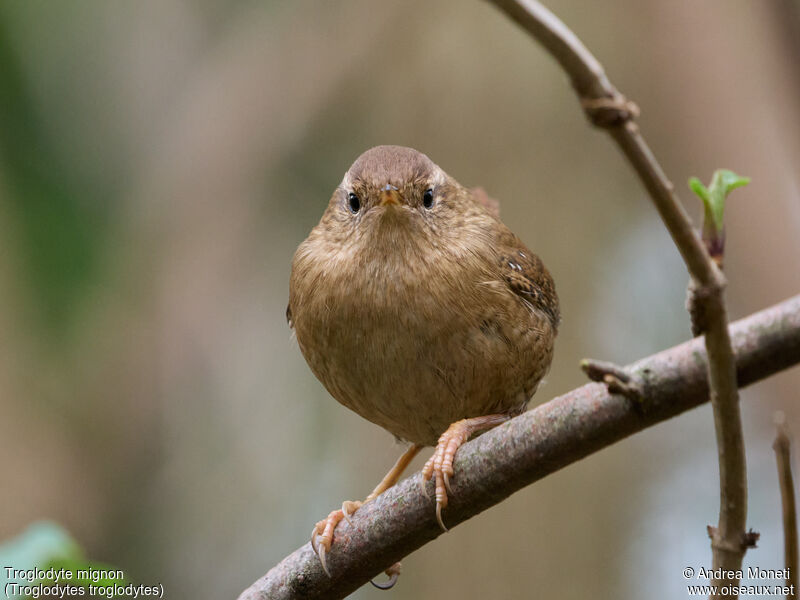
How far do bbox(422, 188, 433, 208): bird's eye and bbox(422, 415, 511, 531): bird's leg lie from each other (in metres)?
0.80

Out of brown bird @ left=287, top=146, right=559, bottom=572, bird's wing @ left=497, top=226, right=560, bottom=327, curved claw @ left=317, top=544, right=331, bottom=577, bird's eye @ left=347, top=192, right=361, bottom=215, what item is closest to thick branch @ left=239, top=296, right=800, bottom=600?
curved claw @ left=317, top=544, right=331, bottom=577

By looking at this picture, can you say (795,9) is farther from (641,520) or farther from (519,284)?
(641,520)

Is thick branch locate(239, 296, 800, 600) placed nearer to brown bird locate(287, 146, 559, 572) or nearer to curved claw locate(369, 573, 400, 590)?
brown bird locate(287, 146, 559, 572)

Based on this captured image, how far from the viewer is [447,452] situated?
280 centimetres

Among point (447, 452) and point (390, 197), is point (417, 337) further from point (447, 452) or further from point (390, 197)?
point (390, 197)

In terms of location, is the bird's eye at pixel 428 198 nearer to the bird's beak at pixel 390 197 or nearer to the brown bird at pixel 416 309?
the brown bird at pixel 416 309

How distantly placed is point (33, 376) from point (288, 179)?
205 centimetres

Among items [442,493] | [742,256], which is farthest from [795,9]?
[442,493]

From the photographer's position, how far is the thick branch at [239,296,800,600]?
157cm

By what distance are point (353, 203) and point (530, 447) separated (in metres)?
1.59

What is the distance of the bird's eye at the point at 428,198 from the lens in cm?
342

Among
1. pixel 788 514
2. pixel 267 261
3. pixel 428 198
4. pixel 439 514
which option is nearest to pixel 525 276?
pixel 428 198

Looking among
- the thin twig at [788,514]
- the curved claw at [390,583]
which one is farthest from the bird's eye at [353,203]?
the thin twig at [788,514]

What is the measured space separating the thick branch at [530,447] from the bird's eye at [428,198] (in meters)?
1.21
